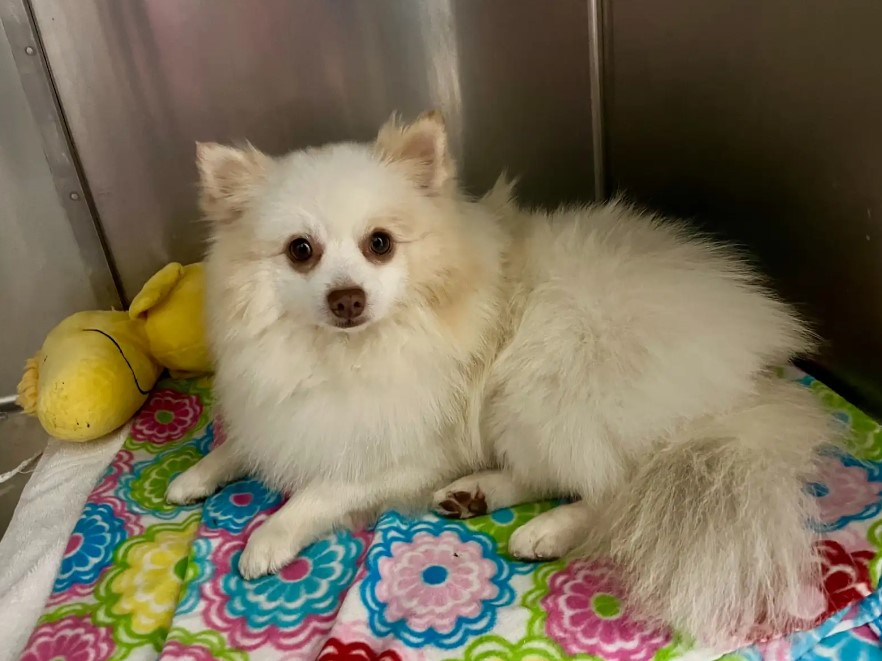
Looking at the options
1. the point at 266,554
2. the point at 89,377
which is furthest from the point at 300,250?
the point at 89,377

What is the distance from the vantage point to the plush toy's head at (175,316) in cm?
230

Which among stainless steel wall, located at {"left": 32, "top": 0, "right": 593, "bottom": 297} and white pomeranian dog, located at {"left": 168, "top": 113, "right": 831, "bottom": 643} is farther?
stainless steel wall, located at {"left": 32, "top": 0, "right": 593, "bottom": 297}

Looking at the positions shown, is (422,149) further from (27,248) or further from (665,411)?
(27,248)

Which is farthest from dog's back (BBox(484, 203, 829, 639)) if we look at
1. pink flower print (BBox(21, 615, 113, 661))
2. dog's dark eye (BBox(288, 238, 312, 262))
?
pink flower print (BBox(21, 615, 113, 661))

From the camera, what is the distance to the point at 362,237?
155cm

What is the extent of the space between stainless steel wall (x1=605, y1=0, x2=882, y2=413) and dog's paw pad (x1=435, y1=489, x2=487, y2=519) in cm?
94

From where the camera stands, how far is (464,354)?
1653mm

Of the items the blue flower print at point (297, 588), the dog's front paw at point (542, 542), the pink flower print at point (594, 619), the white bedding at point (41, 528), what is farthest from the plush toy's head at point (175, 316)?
the pink flower print at point (594, 619)

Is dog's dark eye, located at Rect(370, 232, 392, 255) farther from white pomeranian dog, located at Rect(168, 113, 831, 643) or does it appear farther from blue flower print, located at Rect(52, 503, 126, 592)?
blue flower print, located at Rect(52, 503, 126, 592)

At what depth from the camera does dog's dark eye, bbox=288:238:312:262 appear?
1559 mm

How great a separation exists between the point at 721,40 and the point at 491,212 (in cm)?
69

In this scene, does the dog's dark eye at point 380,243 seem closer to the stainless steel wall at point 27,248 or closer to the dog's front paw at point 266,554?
the dog's front paw at point 266,554

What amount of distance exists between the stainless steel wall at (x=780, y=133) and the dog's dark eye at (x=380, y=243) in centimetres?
95

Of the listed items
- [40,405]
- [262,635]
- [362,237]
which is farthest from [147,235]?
[262,635]
